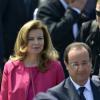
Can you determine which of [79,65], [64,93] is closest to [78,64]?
[79,65]

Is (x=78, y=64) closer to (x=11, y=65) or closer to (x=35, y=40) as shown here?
(x=35, y=40)

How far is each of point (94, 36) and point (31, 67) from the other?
811 millimetres

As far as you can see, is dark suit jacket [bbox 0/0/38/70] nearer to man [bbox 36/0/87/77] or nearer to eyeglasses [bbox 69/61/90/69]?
man [bbox 36/0/87/77]

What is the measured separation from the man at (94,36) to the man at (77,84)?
3.05 feet

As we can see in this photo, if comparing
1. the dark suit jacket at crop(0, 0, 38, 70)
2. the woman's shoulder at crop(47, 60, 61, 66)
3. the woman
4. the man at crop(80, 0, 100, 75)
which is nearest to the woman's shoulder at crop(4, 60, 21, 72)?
the woman

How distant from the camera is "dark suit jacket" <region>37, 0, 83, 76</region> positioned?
6633 millimetres

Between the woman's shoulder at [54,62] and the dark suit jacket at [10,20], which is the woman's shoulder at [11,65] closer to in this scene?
the woman's shoulder at [54,62]

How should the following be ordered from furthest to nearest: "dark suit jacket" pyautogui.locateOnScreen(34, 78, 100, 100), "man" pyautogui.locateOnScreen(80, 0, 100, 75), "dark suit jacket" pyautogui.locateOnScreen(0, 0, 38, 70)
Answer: "dark suit jacket" pyautogui.locateOnScreen(0, 0, 38, 70) → "man" pyautogui.locateOnScreen(80, 0, 100, 75) → "dark suit jacket" pyautogui.locateOnScreen(34, 78, 100, 100)

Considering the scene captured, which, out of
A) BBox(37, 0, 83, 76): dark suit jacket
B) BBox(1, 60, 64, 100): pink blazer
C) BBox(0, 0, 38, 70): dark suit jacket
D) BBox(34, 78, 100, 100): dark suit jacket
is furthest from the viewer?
BBox(0, 0, 38, 70): dark suit jacket

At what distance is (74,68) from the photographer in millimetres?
5477

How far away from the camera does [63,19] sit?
263 inches

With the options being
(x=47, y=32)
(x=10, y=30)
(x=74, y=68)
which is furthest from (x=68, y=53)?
(x=10, y=30)

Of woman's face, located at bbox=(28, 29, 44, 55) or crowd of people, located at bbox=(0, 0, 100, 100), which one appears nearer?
crowd of people, located at bbox=(0, 0, 100, 100)

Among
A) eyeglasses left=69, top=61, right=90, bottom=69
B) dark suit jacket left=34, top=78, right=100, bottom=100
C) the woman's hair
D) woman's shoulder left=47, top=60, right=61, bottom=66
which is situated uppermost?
the woman's hair
